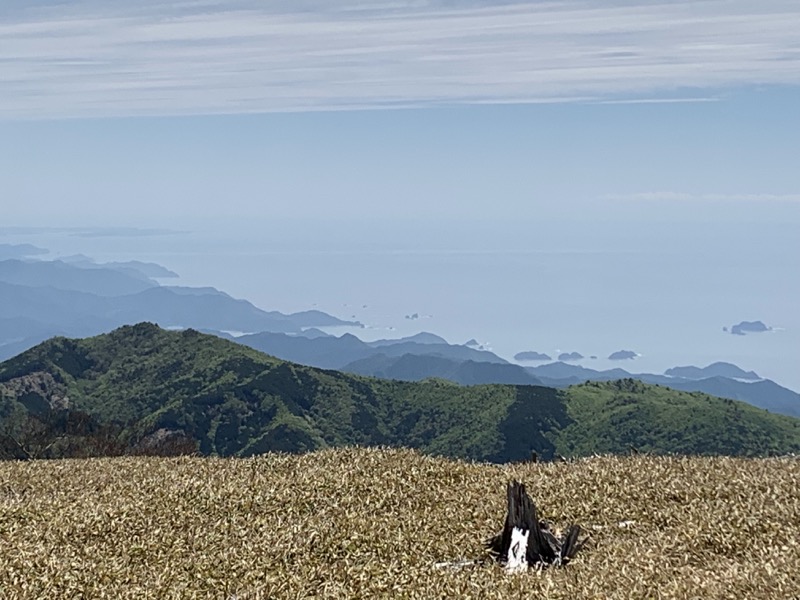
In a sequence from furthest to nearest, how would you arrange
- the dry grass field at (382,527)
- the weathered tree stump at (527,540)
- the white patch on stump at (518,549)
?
the weathered tree stump at (527,540) < the white patch on stump at (518,549) < the dry grass field at (382,527)

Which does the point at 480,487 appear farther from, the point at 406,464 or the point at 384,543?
the point at 384,543

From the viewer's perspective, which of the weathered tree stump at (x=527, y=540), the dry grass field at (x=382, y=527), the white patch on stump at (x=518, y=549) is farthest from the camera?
the weathered tree stump at (x=527, y=540)

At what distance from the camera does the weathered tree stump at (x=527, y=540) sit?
1645 centimetres

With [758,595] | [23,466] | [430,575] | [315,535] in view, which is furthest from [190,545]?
[23,466]

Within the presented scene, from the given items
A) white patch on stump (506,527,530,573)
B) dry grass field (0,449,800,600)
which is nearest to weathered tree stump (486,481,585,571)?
white patch on stump (506,527,530,573)

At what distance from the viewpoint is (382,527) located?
18547mm

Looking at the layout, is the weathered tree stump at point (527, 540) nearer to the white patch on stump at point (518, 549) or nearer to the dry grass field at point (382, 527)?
Result: the white patch on stump at point (518, 549)

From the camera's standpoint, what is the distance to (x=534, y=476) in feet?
75.7

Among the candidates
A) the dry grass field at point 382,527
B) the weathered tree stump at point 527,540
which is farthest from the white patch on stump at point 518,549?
the dry grass field at point 382,527

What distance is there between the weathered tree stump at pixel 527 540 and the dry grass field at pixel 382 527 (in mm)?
406

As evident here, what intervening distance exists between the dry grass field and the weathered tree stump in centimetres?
41

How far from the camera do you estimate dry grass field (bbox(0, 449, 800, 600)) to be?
14266 mm

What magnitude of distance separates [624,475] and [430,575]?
8373 mm

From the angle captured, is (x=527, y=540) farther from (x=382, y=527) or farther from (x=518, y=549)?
(x=382, y=527)
